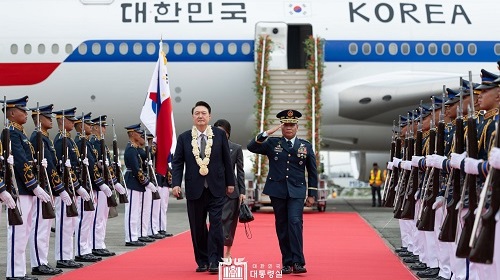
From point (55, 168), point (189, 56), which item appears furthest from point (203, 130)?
point (189, 56)

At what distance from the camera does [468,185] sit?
23.3ft

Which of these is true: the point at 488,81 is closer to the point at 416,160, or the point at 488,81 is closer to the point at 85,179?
the point at 416,160

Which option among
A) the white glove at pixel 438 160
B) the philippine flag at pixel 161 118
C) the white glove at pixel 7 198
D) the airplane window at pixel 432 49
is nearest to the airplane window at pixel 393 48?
the airplane window at pixel 432 49

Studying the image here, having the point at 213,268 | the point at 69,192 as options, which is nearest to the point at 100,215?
the point at 69,192

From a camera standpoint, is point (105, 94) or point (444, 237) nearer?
point (444, 237)

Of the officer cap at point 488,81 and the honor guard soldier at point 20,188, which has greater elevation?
the officer cap at point 488,81

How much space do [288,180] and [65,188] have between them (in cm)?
223

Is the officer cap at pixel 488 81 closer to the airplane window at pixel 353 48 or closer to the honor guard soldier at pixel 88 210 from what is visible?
the honor guard soldier at pixel 88 210

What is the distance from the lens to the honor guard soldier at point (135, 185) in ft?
45.3

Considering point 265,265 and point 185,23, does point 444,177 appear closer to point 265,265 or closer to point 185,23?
point 265,265

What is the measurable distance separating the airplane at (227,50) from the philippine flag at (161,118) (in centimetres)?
524

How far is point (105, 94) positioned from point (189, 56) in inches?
73.5

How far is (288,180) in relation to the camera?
1025 cm

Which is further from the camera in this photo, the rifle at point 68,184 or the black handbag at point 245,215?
the black handbag at point 245,215
